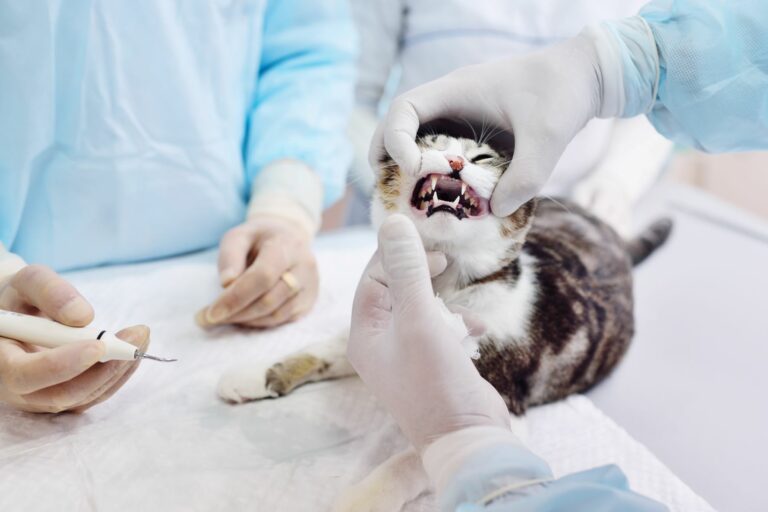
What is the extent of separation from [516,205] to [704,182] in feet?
6.93

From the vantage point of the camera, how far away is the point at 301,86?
1318 mm

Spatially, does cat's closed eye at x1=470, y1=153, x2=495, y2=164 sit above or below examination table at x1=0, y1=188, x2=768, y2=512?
above

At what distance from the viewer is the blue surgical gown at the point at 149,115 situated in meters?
0.95

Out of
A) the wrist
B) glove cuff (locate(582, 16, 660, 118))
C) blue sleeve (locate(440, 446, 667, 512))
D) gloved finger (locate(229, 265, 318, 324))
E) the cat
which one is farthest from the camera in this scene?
the wrist

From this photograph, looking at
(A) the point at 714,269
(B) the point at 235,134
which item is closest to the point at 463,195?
(B) the point at 235,134

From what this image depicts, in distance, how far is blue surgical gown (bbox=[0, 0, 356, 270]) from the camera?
37.5 inches

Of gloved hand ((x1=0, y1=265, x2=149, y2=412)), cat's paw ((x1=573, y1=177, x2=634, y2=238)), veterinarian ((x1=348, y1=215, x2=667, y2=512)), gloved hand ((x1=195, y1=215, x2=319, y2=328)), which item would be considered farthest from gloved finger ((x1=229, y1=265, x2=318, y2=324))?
cat's paw ((x1=573, y1=177, x2=634, y2=238))

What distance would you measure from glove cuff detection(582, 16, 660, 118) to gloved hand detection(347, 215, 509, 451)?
41cm

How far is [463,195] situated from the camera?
2.42 ft

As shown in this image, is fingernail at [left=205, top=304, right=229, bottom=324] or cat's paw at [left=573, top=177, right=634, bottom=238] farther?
cat's paw at [left=573, top=177, right=634, bottom=238]

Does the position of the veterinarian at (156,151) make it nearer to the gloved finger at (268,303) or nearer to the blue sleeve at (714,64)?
the gloved finger at (268,303)

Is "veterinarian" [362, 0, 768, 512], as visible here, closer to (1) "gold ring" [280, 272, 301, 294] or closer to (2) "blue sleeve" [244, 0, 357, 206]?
(1) "gold ring" [280, 272, 301, 294]

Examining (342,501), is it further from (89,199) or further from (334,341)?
(89,199)

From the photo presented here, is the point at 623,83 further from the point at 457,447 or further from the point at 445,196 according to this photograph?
the point at 457,447
